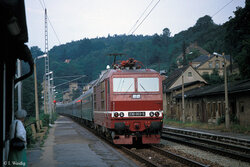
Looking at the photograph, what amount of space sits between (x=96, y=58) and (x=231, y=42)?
86.1 m

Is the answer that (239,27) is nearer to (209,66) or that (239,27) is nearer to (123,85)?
(123,85)

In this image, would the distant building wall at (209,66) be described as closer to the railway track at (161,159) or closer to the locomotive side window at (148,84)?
the locomotive side window at (148,84)

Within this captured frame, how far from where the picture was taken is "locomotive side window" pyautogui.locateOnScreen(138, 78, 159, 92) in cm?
1444

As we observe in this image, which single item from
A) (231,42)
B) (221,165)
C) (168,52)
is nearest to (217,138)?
(221,165)

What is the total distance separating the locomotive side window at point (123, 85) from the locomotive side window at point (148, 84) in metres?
0.31

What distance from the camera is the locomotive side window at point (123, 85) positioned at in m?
14.3

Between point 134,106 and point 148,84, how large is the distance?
1.16 meters

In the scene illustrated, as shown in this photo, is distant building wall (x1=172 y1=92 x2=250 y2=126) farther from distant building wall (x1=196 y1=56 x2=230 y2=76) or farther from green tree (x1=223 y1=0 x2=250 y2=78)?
distant building wall (x1=196 y1=56 x2=230 y2=76)

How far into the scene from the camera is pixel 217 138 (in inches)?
732

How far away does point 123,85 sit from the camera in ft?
47.2

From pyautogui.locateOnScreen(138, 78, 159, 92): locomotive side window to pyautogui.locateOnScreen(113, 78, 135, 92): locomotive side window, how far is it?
0.31m

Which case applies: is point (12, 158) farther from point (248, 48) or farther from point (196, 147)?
point (248, 48)

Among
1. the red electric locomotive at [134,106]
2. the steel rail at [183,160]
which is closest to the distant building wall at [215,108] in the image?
the red electric locomotive at [134,106]

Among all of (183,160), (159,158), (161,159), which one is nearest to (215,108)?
(159,158)
